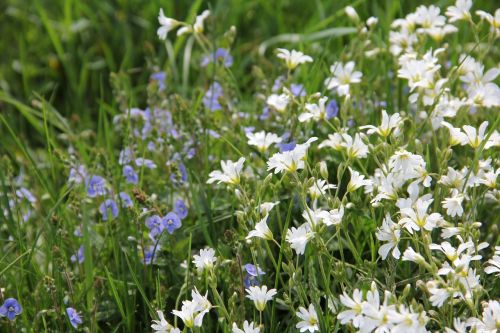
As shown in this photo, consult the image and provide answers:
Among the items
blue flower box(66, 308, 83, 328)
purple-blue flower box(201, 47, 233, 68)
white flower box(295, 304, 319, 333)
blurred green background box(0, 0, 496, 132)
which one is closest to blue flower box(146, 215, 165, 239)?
blue flower box(66, 308, 83, 328)

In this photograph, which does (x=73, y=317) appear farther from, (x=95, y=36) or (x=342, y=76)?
(x=95, y=36)

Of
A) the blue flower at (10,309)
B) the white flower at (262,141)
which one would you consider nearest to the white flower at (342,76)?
the white flower at (262,141)

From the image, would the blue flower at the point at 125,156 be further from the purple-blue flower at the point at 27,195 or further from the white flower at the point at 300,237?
the white flower at the point at 300,237

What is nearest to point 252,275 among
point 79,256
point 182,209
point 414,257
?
point 182,209

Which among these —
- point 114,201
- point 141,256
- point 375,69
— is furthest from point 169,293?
point 375,69

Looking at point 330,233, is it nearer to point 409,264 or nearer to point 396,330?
point 409,264

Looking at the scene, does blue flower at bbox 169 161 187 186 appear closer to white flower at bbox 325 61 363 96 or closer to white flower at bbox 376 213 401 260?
white flower at bbox 325 61 363 96
